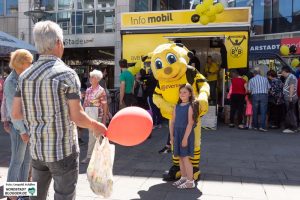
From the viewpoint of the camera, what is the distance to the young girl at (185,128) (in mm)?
5297

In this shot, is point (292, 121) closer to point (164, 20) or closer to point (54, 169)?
point (164, 20)

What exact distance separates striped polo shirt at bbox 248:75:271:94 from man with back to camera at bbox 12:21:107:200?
28.6 ft

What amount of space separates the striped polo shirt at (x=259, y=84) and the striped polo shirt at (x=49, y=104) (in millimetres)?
8819

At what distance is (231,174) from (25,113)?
4.01 metres

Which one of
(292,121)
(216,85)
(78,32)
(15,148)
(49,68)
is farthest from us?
(78,32)

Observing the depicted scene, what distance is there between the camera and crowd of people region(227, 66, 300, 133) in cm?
1117

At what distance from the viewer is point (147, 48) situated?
12.3 m

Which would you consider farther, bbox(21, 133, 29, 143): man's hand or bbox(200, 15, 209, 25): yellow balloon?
bbox(200, 15, 209, 25): yellow balloon

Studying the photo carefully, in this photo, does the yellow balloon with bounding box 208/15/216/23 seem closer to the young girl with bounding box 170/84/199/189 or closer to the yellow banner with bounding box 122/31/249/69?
the yellow banner with bounding box 122/31/249/69

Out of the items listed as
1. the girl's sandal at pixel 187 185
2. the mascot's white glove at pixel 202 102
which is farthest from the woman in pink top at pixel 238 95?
the girl's sandal at pixel 187 185

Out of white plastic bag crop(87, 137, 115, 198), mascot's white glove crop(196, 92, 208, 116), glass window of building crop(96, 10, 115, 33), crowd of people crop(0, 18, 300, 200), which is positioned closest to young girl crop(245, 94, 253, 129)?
crowd of people crop(0, 18, 300, 200)

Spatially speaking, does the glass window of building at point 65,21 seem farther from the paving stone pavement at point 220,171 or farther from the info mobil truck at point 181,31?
the paving stone pavement at point 220,171

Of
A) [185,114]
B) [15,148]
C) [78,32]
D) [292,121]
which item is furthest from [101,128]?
[78,32]

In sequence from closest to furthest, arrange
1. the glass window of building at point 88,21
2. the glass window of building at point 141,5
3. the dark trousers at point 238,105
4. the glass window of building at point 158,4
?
1. the dark trousers at point 238,105
2. the glass window of building at point 88,21
3. the glass window of building at point 141,5
4. the glass window of building at point 158,4
